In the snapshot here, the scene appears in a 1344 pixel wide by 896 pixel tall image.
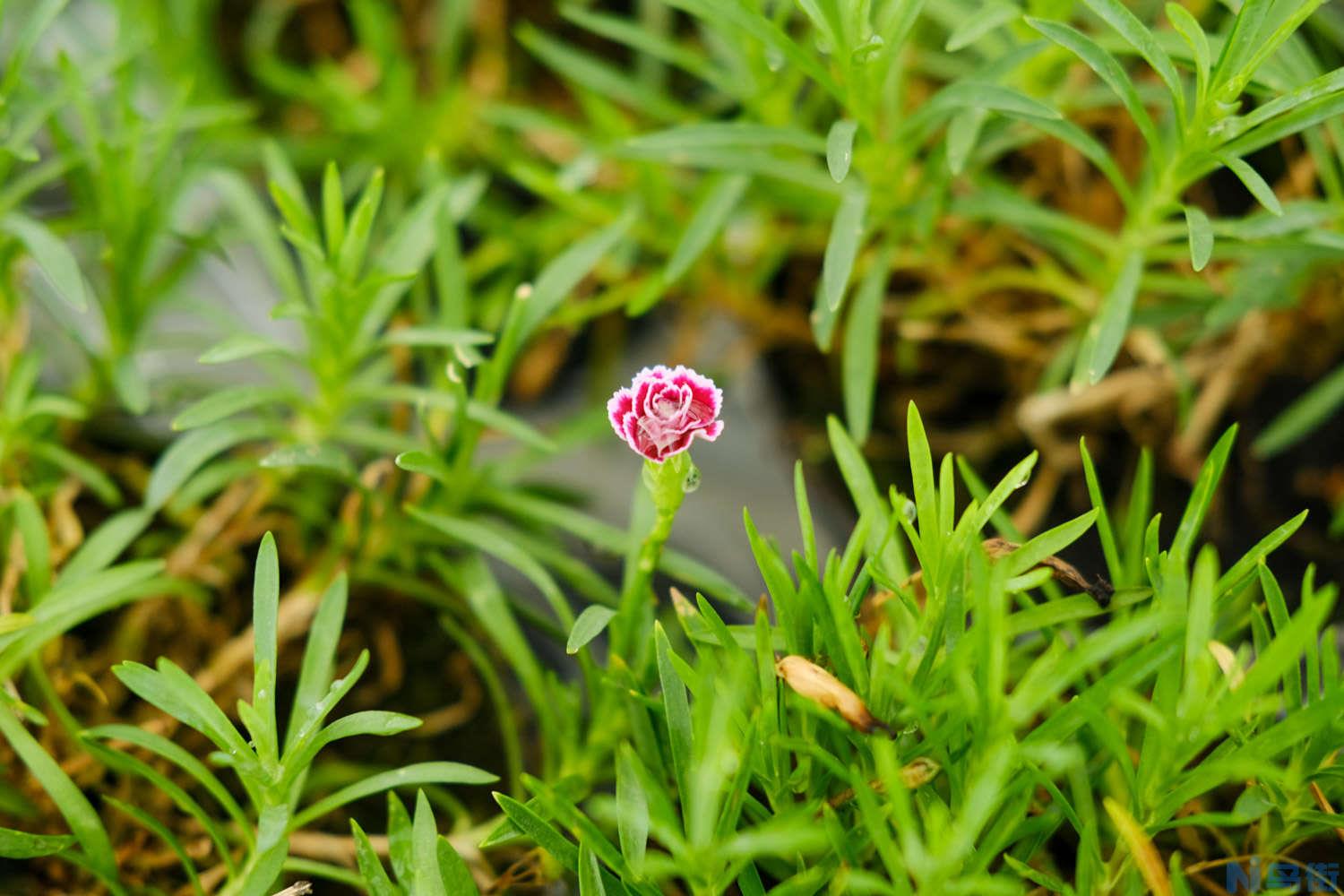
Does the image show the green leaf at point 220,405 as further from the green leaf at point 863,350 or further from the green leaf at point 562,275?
the green leaf at point 863,350

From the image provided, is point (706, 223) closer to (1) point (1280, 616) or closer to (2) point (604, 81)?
(2) point (604, 81)

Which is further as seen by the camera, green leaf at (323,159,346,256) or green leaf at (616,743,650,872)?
→ green leaf at (323,159,346,256)


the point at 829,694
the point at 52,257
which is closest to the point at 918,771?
the point at 829,694

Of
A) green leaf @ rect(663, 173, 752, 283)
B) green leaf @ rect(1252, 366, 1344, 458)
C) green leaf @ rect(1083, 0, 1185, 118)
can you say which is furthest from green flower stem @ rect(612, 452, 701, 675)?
green leaf @ rect(1252, 366, 1344, 458)

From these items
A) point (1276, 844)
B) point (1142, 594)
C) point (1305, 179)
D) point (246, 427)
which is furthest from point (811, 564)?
point (1305, 179)

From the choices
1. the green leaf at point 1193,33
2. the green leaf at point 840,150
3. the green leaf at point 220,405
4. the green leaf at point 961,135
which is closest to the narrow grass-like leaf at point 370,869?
the green leaf at point 220,405

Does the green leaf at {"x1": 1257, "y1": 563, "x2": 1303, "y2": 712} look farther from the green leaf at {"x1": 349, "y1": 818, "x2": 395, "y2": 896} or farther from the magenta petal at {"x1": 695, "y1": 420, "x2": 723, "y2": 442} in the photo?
the green leaf at {"x1": 349, "y1": 818, "x2": 395, "y2": 896}

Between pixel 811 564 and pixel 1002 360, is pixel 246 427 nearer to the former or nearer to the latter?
pixel 811 564
